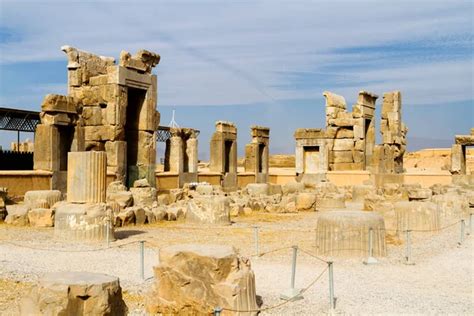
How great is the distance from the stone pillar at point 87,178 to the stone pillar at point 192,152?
18.7 metres

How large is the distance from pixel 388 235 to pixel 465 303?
523cm

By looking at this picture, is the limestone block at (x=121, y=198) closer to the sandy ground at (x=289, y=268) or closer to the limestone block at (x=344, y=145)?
the sandy ground at (x=289, y=268)

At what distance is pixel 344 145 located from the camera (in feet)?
94.9

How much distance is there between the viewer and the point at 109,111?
18766mm

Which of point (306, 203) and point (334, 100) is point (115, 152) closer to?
point (306, 203)

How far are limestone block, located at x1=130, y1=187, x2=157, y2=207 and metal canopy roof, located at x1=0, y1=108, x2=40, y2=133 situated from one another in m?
10.4

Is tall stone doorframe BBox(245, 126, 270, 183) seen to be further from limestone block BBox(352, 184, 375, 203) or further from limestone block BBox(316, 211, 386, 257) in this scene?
limestone block BBox(316, 211, 386, 257)

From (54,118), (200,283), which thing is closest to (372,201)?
(54,118)

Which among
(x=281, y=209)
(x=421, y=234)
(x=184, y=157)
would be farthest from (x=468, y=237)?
(x=184, y=157)

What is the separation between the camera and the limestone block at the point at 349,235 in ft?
30.8

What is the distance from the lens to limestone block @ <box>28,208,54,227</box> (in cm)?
1289

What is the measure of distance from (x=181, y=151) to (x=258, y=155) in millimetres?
4203

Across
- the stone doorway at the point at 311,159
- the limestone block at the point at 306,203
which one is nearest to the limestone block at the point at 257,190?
the limestone block at the point at 306,203

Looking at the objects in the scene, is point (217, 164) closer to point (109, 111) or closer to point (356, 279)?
point (109, 111)
